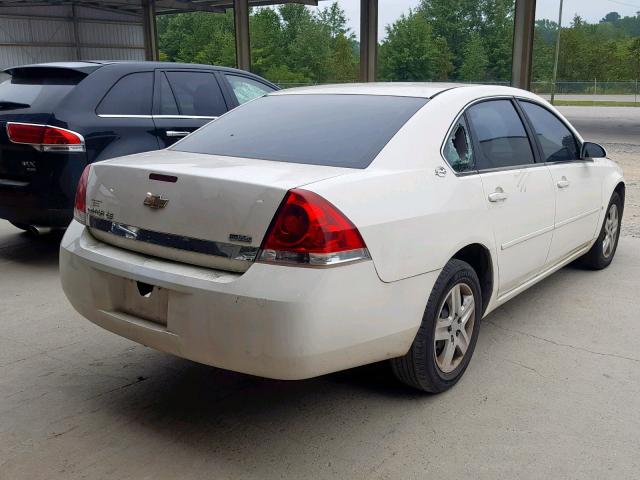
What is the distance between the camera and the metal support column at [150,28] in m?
31.9

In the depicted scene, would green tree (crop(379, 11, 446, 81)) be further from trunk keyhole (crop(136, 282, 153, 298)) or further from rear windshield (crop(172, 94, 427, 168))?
trunk keyhole (crop(136, 282, 153, 298))

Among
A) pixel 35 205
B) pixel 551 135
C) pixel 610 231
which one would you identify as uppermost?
pixel 551 135

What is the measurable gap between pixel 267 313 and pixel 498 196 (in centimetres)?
163

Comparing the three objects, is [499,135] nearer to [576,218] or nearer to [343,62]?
[576,218]

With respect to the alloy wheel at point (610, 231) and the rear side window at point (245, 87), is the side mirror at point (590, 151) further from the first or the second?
the rear side window at point (245, 87)

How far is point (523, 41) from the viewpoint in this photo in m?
19.9

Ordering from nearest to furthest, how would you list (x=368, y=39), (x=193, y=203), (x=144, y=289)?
(x=193, y=203) → (x=144, y=289) → (x=368, y=39)

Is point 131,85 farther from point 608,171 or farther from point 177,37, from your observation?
point 177,37

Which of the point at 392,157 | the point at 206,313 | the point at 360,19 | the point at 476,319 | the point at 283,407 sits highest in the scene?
the point at 360,19

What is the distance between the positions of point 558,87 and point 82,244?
182 feet

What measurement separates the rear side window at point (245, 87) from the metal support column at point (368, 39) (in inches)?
700

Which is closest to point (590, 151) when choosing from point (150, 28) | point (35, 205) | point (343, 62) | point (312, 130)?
point (312, 130)

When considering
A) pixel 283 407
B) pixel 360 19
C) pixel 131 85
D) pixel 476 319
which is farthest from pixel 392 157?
pixel 360 19

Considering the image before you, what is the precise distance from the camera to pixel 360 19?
79.7 ft
